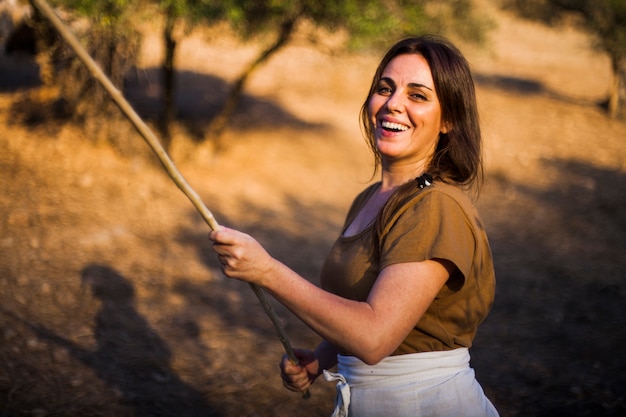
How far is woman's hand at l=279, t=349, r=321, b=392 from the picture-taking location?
2.27m

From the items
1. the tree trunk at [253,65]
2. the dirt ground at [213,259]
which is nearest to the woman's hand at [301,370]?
the dirt ground at [213,259]

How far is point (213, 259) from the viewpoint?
6734mm

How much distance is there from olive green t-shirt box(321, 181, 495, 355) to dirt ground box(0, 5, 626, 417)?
1269 mm

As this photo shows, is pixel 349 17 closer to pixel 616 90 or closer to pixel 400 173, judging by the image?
pixel 400 173

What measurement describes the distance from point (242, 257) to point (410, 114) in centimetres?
66

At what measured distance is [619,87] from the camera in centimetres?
1309

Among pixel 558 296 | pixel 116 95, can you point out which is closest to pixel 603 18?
pixel 558 296

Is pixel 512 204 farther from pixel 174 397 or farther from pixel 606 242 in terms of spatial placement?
pixel 174 397

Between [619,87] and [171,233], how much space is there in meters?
10.1

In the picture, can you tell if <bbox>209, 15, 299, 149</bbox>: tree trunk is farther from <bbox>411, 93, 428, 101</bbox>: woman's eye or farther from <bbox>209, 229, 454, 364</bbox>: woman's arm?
<bbox>209, 229, 454, 364</bbox>: woman's arm

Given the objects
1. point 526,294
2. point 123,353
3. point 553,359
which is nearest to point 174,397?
point 123,353

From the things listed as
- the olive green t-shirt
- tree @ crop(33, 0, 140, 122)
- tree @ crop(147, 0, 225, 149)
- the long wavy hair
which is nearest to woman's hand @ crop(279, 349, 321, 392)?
the olive green t-shirt

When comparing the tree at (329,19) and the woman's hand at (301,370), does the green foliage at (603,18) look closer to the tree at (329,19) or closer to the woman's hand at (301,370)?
the tree at (329,19)

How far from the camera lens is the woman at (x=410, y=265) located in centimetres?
161
